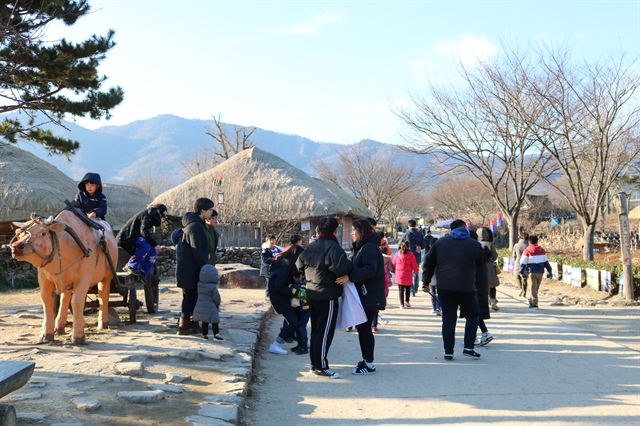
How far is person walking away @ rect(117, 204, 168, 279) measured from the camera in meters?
9.05

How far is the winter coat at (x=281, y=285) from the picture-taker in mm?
8859

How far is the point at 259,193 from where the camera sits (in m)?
29.9

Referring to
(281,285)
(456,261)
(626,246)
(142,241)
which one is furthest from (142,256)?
(626,246)

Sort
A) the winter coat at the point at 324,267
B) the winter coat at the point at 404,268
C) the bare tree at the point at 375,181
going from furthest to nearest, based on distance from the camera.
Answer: the bare tree at the point at 375,181 < the winter coat at the point at 404,268 < the winter coat at the point at 324,267

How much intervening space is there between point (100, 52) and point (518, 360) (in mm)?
8119

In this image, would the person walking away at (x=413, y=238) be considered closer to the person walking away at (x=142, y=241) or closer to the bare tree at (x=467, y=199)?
the person walking away at (x=142, y=241)

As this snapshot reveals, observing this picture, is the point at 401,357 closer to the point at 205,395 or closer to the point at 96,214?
the point at 205,395

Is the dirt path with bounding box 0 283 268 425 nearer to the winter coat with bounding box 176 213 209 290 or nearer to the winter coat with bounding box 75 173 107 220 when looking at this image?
the winter coat with bounding box 176 213 209 290

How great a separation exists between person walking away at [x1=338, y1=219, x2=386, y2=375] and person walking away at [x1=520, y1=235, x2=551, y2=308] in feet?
21.9

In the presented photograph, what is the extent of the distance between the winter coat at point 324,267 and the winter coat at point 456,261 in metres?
1.71

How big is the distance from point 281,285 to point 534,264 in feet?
21.7

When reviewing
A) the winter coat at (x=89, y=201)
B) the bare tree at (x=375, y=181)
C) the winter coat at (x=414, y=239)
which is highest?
the bare tree at (x=375, y=181)

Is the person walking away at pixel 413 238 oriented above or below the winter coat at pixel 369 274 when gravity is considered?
above

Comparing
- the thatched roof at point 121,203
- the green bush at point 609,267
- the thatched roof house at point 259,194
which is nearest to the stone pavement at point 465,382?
the green bush at point 609,267
